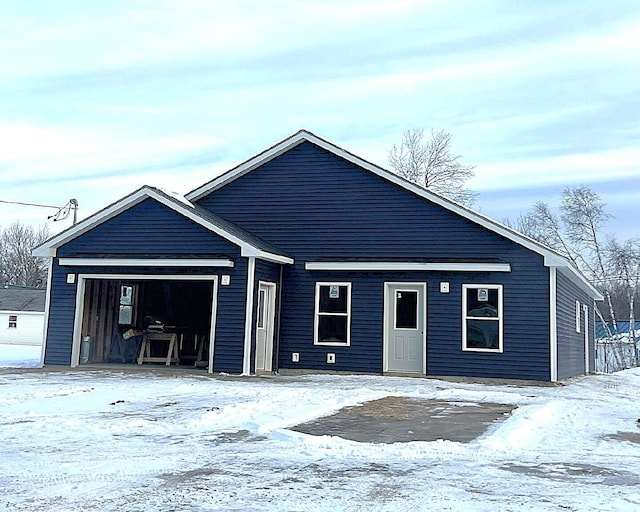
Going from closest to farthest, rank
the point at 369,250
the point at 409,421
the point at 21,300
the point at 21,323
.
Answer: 1. the point at 409,421
2. the point at 369,250
3. the point at 21,323
4. the point at 21,300

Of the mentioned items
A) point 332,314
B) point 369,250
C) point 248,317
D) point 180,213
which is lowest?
point 248,317

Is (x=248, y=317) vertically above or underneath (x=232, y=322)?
above

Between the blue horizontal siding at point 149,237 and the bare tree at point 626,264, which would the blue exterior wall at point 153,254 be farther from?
the bare tree at point 626,264

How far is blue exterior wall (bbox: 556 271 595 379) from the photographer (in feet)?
52.8

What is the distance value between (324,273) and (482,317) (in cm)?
374

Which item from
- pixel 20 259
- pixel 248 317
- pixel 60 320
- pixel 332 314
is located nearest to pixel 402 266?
pixel 332 314

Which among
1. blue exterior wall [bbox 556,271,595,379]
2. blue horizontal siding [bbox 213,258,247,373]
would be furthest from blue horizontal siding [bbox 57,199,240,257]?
blue exterior wall [bbox 556,271,595,379]

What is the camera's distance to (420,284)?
52.5ft

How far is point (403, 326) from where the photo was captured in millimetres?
16219

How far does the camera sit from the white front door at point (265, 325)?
52.0ft

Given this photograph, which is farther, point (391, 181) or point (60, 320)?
point (391, 181)

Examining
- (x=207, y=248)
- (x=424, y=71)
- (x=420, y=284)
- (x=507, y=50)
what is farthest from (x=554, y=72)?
(x=207, y=248)

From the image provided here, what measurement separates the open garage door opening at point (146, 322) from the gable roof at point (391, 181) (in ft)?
8.79

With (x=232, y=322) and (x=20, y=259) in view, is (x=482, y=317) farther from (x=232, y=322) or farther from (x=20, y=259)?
(x=20, y=259)
